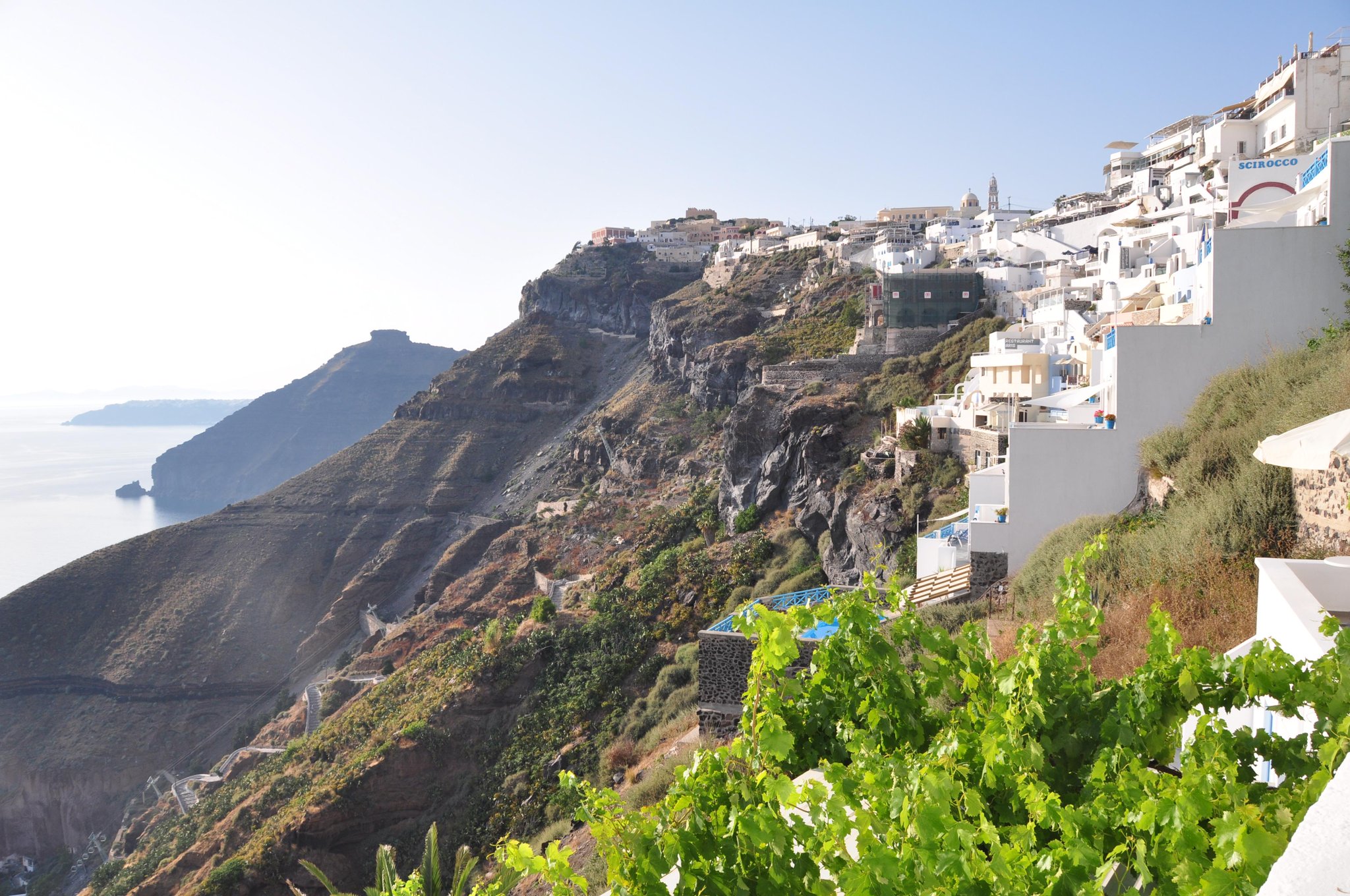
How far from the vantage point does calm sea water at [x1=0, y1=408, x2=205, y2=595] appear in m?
82.8

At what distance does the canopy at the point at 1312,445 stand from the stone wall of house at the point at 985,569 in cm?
522

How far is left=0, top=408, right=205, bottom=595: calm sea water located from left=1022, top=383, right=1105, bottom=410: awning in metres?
70.4

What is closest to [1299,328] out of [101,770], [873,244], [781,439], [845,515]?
[845,515]

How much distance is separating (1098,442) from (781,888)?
28.4 ft

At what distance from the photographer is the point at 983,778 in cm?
309

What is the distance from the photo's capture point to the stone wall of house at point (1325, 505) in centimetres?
573

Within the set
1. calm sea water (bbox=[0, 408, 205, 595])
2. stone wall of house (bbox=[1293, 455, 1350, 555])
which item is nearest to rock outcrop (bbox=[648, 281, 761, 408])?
stone wall of house (bbox=[1293, 455, 1350, 555])

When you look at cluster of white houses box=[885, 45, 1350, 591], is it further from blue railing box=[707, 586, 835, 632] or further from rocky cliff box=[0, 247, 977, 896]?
rocky cliff box=[0, 247, 977, 896]

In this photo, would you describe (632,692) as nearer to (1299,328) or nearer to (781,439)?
(781,439)

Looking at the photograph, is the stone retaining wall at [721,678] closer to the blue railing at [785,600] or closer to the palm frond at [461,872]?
→ the blue railing at [785,600]

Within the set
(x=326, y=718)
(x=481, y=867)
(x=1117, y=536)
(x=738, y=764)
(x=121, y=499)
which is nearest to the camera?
(x=738, y=764)

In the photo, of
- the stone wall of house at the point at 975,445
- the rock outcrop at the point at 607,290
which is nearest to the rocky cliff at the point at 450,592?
the rock outcrop at the point at 607,290

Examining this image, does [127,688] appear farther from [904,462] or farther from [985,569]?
[985,569]

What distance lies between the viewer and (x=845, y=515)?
19.7 m
